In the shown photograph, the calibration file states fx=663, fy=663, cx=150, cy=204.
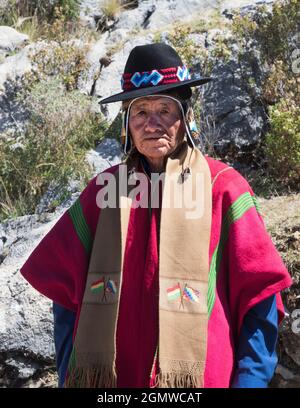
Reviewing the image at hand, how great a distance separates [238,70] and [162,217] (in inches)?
165

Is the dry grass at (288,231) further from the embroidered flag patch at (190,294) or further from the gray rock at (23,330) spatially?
the embroidered flag patch at (190,294)

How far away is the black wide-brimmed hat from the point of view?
8.60ft

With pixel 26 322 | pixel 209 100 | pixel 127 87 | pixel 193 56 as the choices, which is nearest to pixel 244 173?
pixel 209 100

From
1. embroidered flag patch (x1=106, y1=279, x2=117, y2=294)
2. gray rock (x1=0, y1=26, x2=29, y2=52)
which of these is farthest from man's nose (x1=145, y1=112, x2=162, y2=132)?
gray rock (x1=0, y1=26, x2=29, y2=52)

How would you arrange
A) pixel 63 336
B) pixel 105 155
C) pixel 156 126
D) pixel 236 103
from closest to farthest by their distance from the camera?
pixel 156 126
pixel 63 336
pixel 105 155
pixel 236 103

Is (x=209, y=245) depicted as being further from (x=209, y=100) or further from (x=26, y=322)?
(x=209, y=100)

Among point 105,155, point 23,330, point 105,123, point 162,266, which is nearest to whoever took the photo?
point 162,266

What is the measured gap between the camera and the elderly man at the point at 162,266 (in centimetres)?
242

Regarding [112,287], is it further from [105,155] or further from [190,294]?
[105,155]

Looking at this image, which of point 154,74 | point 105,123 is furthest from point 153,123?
point 105,123

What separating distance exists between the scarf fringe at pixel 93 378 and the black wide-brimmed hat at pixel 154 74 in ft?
3.45

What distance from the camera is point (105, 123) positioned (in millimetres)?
6688

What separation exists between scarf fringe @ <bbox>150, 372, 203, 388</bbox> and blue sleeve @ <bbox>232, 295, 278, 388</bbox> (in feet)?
0.50

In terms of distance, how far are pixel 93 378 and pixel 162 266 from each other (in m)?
0.51
